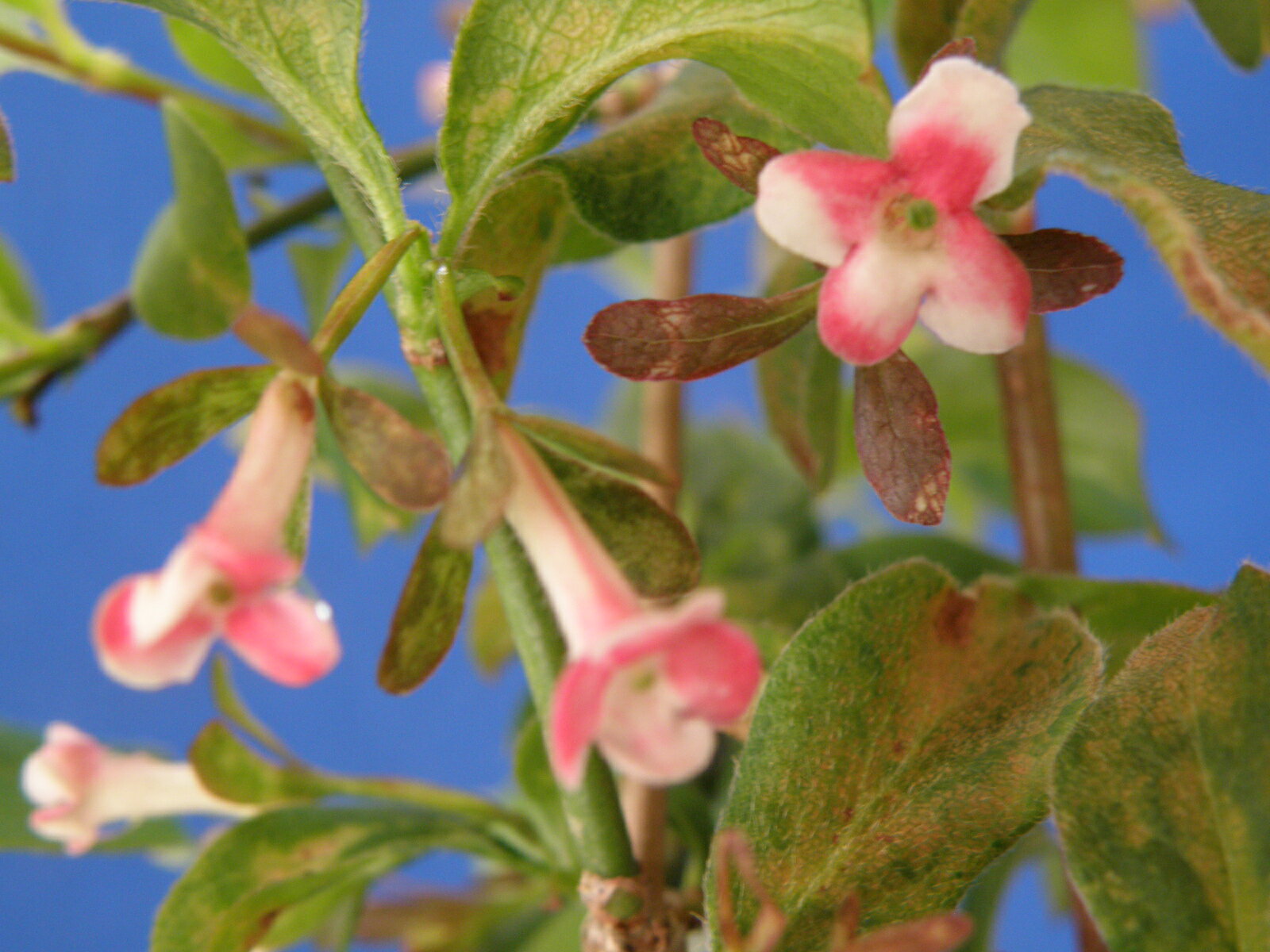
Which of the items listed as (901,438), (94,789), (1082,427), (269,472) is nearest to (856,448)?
(901,438)

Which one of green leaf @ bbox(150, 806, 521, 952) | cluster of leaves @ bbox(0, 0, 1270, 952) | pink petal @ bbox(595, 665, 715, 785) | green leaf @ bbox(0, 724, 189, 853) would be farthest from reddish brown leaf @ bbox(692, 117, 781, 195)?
green leaf @ bbox(0, 724, 189, 853)

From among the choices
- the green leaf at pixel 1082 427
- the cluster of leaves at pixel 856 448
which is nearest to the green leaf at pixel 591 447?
the cluster of leaves at pixel 856 448

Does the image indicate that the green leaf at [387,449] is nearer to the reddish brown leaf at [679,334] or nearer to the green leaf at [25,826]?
the reddish brown leaf at [679,334]

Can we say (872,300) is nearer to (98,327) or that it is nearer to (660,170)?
(660,170)

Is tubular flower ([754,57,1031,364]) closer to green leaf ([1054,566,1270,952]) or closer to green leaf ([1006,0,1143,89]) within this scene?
green leaf ([1054,566,1270,952])

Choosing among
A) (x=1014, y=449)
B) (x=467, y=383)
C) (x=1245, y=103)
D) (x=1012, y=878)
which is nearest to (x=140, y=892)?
(x=1012, y=878)
